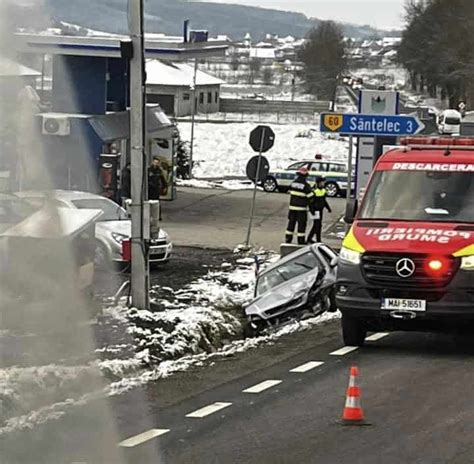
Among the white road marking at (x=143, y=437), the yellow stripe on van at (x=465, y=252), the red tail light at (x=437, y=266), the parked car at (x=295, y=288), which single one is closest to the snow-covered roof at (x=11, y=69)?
the white road marking at (x=143, y=437)

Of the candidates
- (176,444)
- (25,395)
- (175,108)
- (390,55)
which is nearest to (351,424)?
(176,444)

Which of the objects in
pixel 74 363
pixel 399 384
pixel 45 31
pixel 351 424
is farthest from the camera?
pixel 399 384

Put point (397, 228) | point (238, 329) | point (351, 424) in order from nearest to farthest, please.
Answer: point (351, 424) → point (397, 228) → point (238, 329)

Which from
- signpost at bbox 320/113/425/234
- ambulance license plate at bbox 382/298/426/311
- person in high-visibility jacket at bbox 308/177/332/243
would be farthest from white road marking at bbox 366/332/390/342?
person in high-visibility jacket at bbox 308/177/332/243

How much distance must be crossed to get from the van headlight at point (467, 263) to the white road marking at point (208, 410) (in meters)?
3.85

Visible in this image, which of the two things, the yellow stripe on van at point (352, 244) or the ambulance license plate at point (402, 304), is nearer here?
the ambulance license plate at point (402, 304)

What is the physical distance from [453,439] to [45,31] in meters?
6.47

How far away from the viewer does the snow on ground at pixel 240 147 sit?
68.4m

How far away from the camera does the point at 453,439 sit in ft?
31.8

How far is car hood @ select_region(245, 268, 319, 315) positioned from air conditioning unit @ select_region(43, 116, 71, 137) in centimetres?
1216

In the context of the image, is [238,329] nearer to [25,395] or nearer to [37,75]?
[25,395]

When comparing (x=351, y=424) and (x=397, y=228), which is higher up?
(x=397, y=228)

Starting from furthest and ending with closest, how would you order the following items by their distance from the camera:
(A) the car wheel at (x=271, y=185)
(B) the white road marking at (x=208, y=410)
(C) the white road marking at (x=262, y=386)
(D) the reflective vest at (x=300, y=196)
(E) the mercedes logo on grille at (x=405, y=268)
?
(A) the car wheel at (x=271, y=185) → (D) the reflective vest at (x=300, y=196) → (E) the mercedes logo on grille at (x=405, y=268) → (C) the white road marking at (x=262, y=386) → (B) the white road marking at (x=208, y=410)

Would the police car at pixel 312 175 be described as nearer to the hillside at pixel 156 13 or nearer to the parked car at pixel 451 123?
the parked car at pixel 451 123
